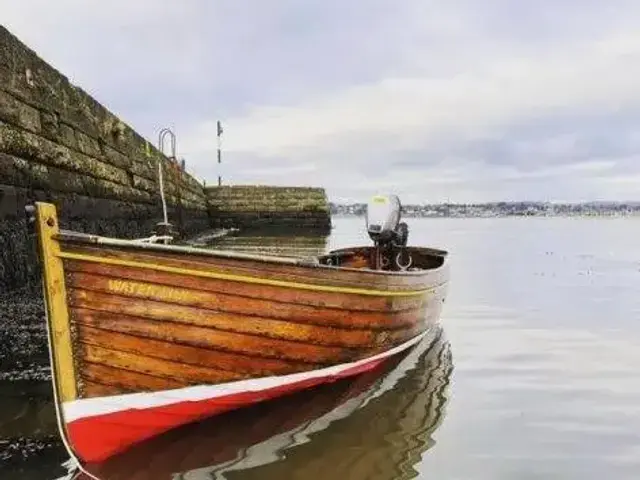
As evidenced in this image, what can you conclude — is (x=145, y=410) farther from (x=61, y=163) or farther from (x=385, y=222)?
(x=61, y=163)

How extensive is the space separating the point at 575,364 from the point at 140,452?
19.5ft

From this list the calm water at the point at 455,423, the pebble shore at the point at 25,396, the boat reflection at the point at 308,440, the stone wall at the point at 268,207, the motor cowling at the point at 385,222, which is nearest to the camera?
the pebble shore at the point at 25,396

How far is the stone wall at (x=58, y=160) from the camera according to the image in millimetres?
8742

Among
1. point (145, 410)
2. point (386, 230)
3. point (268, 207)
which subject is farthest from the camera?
point (268, 207)

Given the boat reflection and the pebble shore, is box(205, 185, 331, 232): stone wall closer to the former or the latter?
the pebble shore

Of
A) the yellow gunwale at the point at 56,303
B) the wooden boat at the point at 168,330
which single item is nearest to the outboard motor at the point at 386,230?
the wooden boat at the point at 168,330

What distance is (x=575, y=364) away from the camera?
8789 mm

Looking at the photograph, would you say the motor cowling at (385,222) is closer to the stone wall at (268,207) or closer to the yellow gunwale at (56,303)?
the yellow gunwale at (56,303)

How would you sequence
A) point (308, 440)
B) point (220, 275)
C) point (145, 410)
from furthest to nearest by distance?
point (308, 440)
point (220, 275)
point (145, 410)

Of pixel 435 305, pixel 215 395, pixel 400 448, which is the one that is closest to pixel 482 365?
pixel 435 305

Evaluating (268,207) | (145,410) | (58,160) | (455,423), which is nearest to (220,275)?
(145,410)

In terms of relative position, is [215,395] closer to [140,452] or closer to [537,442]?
[140,452]

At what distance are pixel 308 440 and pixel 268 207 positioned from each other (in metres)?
36.5

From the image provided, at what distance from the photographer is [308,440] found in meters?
5.57
